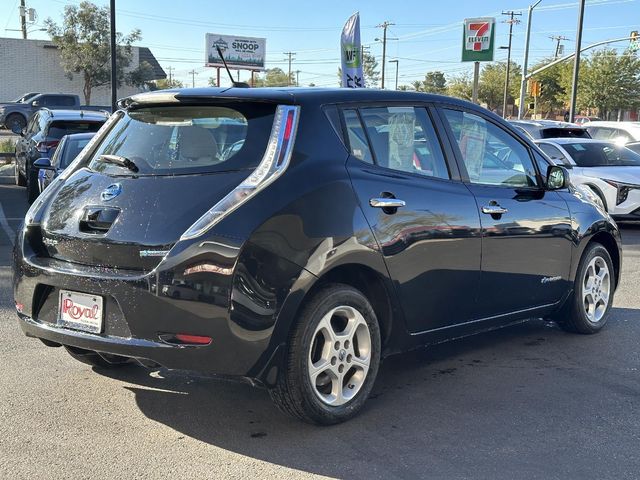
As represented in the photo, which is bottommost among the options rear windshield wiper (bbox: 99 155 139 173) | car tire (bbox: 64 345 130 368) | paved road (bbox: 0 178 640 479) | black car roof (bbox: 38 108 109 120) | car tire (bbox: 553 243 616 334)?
paved road (bbox: 0 178 640 479)

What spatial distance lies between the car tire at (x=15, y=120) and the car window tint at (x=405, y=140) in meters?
32.7

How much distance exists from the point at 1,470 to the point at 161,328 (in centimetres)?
95

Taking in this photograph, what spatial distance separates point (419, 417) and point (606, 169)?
9.34 metres

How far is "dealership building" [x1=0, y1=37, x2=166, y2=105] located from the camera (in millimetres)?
44188

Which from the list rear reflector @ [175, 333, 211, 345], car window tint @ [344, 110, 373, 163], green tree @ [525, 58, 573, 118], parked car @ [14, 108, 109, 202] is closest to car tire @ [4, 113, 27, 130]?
parked car @ [14, 108, 109, 202]

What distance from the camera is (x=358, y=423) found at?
3887 mm

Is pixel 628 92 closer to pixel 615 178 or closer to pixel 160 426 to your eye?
pixel 615 178

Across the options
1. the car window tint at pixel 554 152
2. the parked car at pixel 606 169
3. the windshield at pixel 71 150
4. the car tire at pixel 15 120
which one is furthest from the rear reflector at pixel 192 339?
the car tire at pixel 15 120

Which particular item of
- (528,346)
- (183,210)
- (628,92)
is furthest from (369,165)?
(628,92)

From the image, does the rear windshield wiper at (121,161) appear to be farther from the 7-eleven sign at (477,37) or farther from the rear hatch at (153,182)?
the 7-eleven sign at (477,37)

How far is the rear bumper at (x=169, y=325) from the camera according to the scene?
331 cm

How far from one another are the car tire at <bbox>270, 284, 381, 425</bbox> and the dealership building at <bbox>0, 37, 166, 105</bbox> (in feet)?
145

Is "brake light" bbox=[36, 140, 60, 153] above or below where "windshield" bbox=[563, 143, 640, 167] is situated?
below

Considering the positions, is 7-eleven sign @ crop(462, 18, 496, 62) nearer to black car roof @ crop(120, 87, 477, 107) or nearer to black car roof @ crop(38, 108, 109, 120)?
black car roof @ crop(38, 108, 109, 120)
